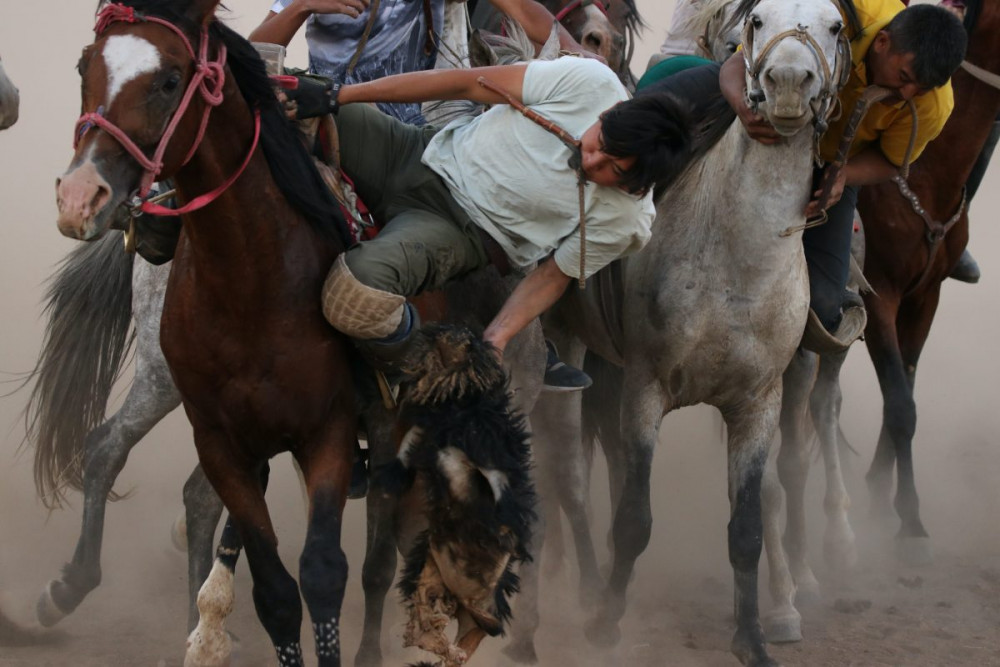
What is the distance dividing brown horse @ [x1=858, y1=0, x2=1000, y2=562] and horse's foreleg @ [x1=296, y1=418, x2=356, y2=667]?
3.23m

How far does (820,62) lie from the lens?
4125 millimetres

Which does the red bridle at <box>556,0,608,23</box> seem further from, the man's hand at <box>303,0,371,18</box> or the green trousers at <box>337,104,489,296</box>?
the green trousers at <box>337,104,489,296</box>

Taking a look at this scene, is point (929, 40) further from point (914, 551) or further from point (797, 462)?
point (914, 551)

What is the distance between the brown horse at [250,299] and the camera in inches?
132

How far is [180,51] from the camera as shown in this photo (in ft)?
10.8

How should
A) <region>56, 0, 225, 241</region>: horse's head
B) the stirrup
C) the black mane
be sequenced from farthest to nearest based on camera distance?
the stirrup → the black mane → <region>56, 0, 225, 241</region>: horse's head

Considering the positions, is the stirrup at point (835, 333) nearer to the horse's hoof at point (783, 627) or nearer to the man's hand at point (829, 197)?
the man's hand at point (829, 197)

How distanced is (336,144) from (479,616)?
1420mm

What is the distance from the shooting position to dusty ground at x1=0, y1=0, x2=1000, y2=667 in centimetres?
532

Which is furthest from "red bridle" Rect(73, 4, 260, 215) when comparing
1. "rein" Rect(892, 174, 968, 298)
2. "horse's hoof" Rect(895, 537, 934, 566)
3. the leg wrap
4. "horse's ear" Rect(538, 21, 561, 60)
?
"horse's hoof" Rect(895, 537, 934, 566)

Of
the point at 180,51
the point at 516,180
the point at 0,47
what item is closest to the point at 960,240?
the point at 516,180

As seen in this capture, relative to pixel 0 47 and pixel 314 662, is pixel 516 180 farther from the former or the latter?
pixel 0 47

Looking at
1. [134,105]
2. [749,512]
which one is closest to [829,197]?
[749,512]

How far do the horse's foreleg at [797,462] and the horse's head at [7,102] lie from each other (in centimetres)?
349
